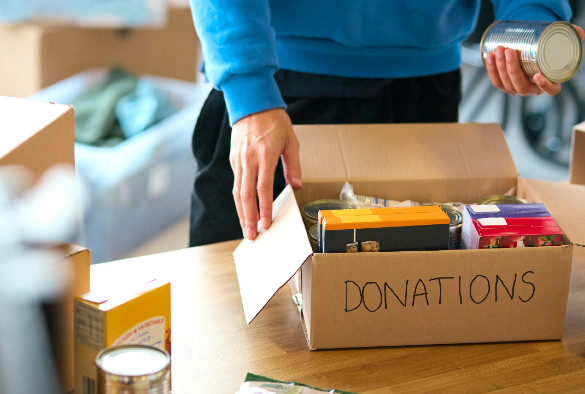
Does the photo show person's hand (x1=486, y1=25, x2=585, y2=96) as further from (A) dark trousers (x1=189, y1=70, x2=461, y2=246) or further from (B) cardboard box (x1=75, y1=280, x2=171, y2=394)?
(B) cardboard box (x1=75, y1=280, x2=171, y2=394)

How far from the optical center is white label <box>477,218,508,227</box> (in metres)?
0.91

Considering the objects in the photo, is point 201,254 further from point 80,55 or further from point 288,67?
point 80,55

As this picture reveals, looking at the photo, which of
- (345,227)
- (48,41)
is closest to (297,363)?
(345,227)

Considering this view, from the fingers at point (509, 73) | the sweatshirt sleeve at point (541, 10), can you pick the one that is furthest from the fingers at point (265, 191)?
the sweatshirt sleeve at point (541, 10)

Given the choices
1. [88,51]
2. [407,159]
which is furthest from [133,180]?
[407,159]

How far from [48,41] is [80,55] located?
8.8 inches

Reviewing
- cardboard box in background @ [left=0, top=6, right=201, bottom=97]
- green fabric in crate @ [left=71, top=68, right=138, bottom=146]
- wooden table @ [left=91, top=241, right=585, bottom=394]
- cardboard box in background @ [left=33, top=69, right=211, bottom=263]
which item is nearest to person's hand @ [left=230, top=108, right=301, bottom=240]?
wooden table @ [left=91, top=241, right=585, bottom=394]

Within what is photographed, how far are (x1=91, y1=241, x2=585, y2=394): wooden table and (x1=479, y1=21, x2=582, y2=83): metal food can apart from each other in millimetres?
343

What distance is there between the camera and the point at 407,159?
48.1 inches

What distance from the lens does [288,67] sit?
4.51ft

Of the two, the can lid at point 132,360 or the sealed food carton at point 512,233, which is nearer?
the can lid at point 132,360

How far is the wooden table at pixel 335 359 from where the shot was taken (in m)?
0.85

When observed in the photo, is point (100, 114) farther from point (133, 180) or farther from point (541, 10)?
point (541, 10)

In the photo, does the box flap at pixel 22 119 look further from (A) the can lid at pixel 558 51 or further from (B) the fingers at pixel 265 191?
(A) the can lid at pixel 558 51
